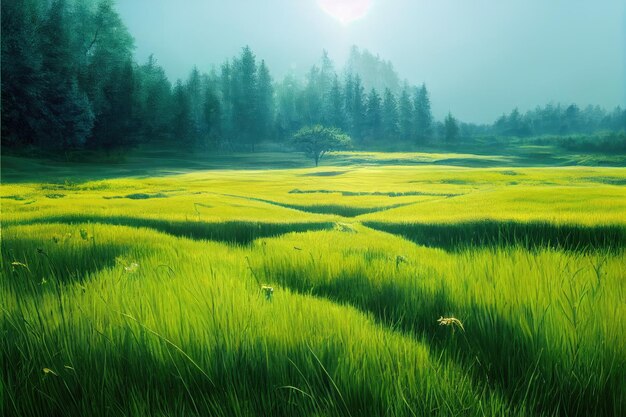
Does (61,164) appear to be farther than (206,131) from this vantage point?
No

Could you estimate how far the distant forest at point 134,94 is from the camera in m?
3.36

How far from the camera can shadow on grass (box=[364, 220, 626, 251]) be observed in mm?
2257

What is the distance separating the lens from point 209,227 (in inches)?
102

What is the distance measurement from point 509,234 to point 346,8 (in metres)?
1.97

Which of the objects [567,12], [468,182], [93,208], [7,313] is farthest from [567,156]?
[7,313]

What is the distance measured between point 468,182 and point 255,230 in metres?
2.40

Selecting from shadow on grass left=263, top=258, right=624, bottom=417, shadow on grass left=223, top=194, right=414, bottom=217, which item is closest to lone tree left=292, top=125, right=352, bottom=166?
shadow on grass left=223, top=194, right=414, bottom=217

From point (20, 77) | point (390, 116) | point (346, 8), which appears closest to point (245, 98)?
point (346, 8)

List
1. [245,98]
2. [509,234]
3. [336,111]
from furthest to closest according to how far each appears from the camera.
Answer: [336,111]
[245,98]
[509,234]

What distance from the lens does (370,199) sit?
11.3 feet

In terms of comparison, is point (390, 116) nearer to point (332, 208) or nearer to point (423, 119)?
point (423, 119)

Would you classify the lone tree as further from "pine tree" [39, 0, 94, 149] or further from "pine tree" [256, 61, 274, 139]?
"pine tree" [39, 0, 94, 149]

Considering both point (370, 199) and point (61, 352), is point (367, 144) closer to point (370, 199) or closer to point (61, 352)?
point (370, 199)

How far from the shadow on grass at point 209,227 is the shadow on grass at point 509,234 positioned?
59cm
